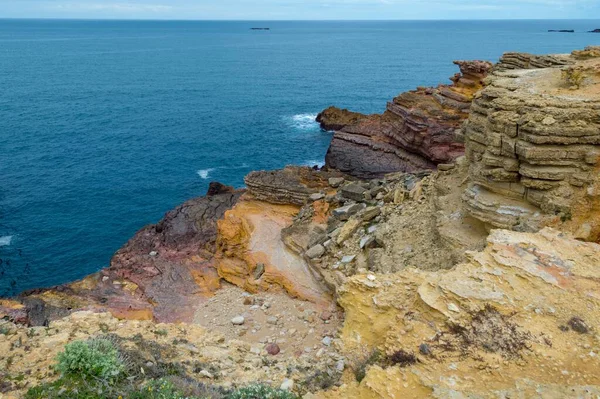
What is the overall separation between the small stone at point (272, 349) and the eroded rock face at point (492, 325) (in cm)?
505

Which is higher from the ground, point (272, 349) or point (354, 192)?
point (354, 192)

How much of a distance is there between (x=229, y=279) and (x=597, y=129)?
863 inches

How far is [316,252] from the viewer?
28141mm

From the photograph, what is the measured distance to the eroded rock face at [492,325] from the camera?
453 inches

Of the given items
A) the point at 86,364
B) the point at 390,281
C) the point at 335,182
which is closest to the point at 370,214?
the point at 335,182

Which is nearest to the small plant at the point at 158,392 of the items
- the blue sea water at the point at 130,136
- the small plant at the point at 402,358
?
the small plant at the point at 402,358

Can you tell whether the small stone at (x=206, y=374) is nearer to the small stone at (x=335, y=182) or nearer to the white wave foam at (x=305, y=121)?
the small stone at (x=335, y=182)

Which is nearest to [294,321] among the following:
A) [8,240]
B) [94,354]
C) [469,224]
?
[469,224]

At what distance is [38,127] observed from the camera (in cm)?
7106

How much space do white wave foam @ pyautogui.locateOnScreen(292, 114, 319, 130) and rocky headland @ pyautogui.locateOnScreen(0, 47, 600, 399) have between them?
37829 millimetres

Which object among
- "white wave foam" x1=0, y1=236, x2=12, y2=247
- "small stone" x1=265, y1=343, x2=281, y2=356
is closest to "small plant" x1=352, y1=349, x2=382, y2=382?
"small stone" x1=265, y1=343, x2=281, y2=356

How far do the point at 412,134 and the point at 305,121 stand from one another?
31.6 meters

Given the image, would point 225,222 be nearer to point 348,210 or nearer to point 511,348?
point 348,210

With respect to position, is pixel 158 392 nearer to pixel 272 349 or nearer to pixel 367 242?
pixel 272 349
